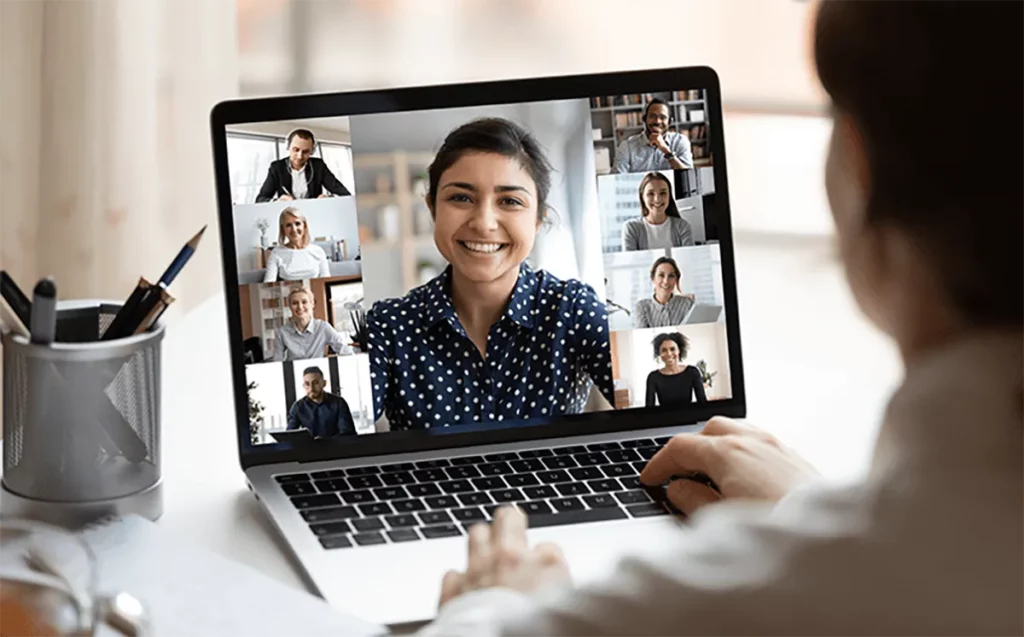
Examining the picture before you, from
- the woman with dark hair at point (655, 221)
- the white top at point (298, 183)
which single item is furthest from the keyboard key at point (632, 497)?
the white top at point (298, 183)

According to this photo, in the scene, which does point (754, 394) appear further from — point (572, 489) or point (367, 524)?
point (367, 524)

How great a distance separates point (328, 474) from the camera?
0.90 metres

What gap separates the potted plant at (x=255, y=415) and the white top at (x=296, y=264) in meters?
0.08

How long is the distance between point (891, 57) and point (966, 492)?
0.16 m

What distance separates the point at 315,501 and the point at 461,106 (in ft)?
1.04

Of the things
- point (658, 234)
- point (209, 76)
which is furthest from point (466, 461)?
point (209, 76)

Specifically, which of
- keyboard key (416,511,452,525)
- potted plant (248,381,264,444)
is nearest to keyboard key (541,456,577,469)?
keyboard key (416,511,452,525)

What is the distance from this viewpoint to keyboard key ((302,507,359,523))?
2.71 feet

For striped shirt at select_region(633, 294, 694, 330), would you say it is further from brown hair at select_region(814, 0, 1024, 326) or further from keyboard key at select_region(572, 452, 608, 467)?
brown hair at select_region(814, 0, 1024, 326)

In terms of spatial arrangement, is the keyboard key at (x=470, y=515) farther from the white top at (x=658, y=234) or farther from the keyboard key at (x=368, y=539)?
the white top at (x=658, y=234)

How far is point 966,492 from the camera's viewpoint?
1.44 ft

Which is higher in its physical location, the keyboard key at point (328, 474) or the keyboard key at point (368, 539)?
the keyboard key at point (328, 474)

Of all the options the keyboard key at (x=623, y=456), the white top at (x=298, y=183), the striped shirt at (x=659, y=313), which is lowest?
the keyboard key at (x=623, y=456)

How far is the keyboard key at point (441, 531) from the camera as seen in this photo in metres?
0.80
